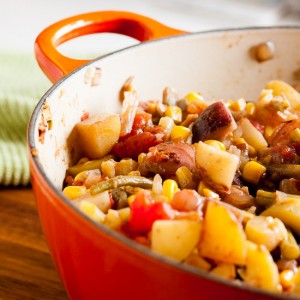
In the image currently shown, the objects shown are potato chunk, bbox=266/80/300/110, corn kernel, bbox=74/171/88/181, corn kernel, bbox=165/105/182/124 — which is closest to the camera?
corn kernel, bbox=74/171/88/181

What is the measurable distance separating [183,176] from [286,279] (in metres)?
0.41

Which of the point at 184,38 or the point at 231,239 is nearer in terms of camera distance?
the point at 231,239

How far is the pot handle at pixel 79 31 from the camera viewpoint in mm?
1679

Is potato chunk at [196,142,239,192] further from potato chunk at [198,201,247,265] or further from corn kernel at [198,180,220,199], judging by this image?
potato chunk at [198,201,247,265]

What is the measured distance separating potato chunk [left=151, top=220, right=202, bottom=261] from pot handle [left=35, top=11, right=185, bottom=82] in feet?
2.14

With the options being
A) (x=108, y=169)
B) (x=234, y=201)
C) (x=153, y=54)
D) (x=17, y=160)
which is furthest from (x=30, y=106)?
(x=234, y=201)

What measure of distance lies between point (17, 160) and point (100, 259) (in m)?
1.01

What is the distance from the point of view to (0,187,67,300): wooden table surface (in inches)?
62.2

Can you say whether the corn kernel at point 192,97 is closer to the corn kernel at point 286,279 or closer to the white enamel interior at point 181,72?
the white enamel interior at point 181,72

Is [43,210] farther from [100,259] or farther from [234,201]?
[234,201]

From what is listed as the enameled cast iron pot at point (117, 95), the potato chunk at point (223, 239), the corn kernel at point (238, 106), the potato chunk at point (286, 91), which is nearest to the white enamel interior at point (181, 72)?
the enameled cast iron pot at point (117, 95)

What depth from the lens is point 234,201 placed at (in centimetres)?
146

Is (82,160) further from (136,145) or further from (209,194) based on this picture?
(209,194)

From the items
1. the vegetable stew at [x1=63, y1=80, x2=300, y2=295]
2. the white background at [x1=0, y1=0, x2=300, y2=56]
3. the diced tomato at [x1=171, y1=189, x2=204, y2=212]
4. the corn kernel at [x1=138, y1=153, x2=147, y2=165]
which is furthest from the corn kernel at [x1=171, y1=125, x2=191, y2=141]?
the white background at [x1=0, y1=0, x2=300, y2=56]
